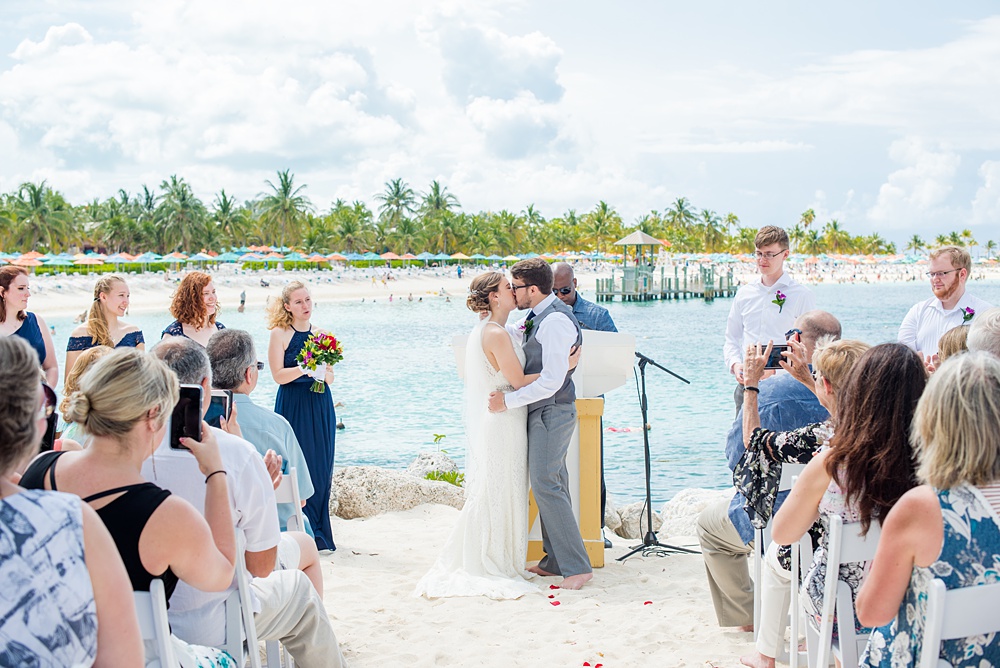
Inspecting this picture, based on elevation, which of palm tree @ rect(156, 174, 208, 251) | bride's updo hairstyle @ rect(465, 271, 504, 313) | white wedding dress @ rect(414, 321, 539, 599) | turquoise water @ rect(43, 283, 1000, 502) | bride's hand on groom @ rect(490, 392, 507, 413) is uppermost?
palm tree @ rect(156, 174, 208, 251)

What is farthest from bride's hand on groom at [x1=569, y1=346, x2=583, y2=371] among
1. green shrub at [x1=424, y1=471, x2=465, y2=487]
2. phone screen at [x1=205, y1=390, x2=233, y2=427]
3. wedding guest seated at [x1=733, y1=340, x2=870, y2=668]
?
green shrub at [x1=424, y1=471, x2=465, y2=487]

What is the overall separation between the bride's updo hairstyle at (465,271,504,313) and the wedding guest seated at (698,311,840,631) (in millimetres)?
1613

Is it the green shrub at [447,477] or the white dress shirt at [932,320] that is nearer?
the white dress shirt at [932,320]

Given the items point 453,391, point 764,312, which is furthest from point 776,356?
point 453,391

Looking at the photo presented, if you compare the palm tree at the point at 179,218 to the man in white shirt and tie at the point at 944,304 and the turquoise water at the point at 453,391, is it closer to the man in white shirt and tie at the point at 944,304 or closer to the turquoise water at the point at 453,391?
the turquoise water at the point at 453,391

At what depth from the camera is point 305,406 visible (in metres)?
6.27

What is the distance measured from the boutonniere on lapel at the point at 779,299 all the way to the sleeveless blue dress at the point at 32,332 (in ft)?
16.7

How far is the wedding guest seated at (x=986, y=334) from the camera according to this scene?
135 inches

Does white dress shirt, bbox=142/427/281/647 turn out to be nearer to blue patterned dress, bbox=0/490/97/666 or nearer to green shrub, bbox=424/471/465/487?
blue patterned dress, bbox=0/490/97/666

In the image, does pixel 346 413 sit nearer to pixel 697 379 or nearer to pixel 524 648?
pixel 697 379

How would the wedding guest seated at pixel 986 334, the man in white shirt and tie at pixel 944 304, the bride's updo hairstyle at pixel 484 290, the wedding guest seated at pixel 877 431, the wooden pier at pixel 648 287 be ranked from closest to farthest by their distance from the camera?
the wedding guest seated at pixel 877 431, the wedding guest seated at pixel 986 334, the bride's updo hairstyle at pixel 484 290, the man in white shirt and tie at pixel 944 304, the wooden pier at pixel 648 287

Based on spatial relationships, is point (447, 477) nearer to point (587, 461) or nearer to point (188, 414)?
point (587, 461)

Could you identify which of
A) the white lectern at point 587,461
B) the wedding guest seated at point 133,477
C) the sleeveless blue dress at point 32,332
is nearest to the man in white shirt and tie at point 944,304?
the white lectern at point 587,461

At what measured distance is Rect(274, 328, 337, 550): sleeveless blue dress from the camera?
6191 millimetres
